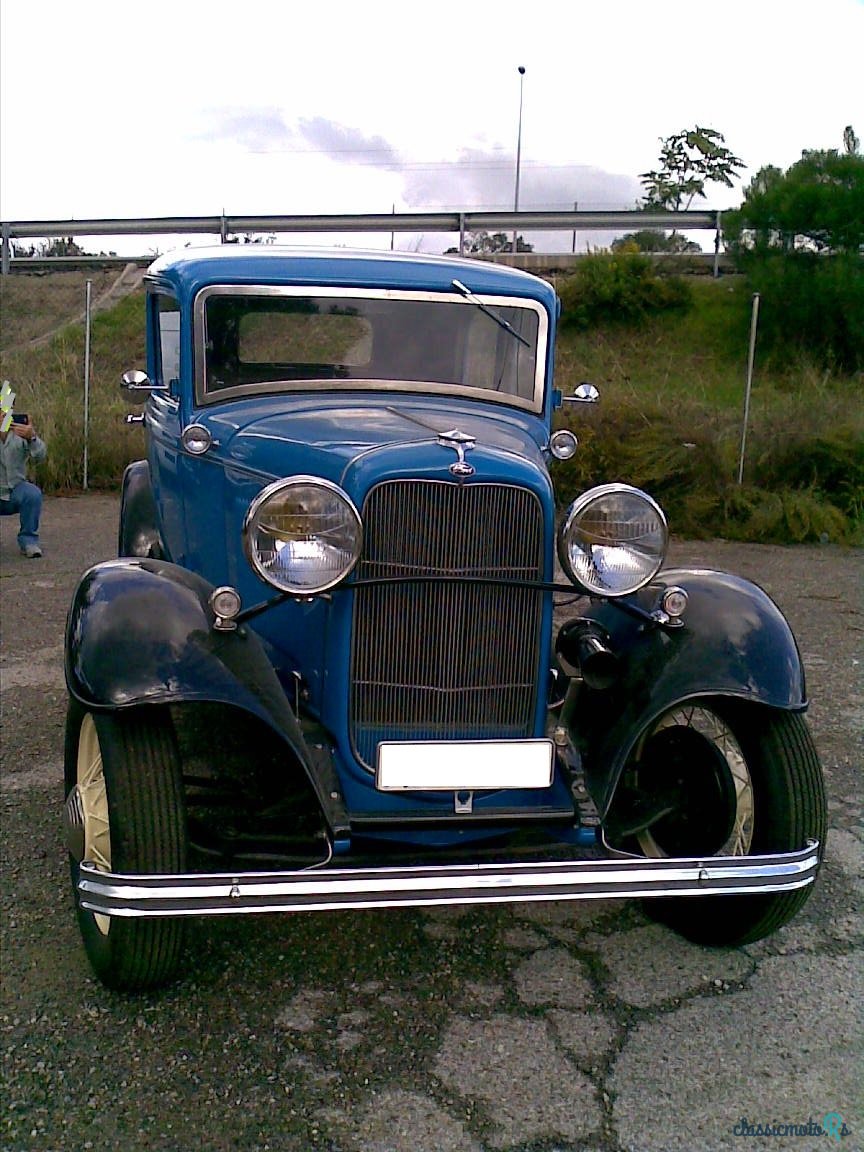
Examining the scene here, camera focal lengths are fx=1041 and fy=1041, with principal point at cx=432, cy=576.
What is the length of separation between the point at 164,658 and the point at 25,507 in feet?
18.5

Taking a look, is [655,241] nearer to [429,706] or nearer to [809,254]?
[809,254]

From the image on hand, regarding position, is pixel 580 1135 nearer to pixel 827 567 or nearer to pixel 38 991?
pixel 38 991

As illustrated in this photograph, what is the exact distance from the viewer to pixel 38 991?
→ 8.90ft

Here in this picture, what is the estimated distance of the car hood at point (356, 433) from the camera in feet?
9.11

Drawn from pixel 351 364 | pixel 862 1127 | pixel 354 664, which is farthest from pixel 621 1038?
pixel 351 364

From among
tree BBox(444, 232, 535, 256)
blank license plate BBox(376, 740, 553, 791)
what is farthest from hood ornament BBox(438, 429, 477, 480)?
tree BBox(444, 232, 535, 256)

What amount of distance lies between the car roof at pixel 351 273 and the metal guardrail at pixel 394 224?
16.5 metres

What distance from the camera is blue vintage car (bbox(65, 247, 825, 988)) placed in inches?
99.4

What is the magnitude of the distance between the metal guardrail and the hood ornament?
17.8 metres

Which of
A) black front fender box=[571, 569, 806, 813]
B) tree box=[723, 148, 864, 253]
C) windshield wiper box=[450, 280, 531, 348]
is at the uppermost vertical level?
tree box=[723, 148, 864, 253]

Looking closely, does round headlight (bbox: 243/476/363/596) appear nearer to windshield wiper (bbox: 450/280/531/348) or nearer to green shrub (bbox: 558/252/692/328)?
windshield wiper (bbox: 450/280/531/348)

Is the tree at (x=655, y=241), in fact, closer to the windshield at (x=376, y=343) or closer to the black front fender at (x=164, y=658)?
the windshield at (x=376, y=343)

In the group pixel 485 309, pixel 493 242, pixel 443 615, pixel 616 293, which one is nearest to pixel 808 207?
pixel 616 293

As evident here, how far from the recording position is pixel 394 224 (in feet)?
67.8
